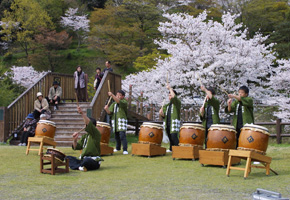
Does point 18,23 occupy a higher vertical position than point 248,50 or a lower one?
higher

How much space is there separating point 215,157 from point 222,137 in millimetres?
392

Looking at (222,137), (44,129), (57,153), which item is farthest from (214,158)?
(44,129)

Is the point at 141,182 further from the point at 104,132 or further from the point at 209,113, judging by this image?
the point at 104,132

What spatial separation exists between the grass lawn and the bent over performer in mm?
176

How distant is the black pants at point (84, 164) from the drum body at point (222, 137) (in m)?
2.18

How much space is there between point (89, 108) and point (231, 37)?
7588mm

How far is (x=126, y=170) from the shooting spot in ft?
22.6

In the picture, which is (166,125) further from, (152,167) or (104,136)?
(152,167)

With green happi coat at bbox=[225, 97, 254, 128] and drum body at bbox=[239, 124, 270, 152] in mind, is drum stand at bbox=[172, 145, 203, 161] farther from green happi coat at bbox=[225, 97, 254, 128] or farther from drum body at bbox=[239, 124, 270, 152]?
drum body at bbox=[239, 124, 270, 152]

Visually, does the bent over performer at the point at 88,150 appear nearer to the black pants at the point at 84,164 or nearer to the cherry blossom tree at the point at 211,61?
the black pants at the point at 84,164

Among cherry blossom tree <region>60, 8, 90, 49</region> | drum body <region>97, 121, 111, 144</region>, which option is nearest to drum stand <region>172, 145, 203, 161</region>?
drum body <region>97, 121, 111, 144</region>

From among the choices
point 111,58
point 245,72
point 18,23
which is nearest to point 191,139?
point 245,72

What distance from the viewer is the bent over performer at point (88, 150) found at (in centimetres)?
680

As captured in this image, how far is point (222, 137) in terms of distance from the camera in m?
7.00
